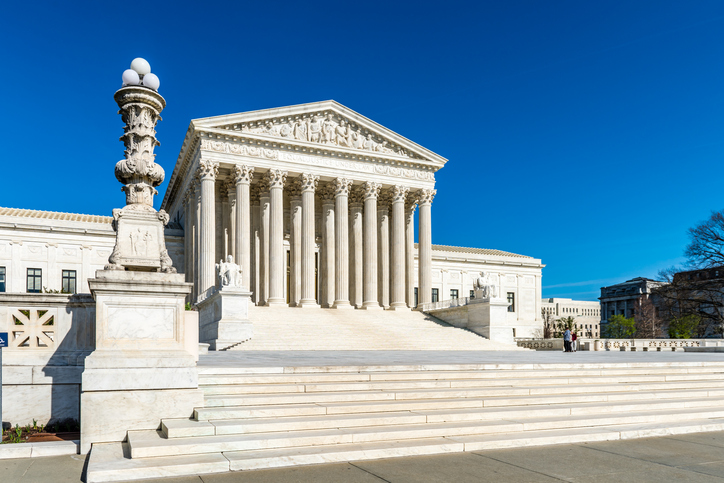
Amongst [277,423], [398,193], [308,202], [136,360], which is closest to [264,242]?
[308,202]

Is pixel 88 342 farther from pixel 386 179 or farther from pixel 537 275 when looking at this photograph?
pixel 537 275

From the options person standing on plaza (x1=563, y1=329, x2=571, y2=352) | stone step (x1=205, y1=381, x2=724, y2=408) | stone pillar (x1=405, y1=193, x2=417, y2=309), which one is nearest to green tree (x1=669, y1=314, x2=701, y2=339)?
stone pillar (x1=405, y1=193, x2=417, y2=309)

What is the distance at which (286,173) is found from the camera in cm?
4631

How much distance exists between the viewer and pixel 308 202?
4666 cm

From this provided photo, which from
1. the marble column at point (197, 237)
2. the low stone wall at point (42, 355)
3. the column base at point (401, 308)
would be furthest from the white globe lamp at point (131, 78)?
the column base at point (401, 308)

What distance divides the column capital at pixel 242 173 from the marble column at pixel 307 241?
4.49 meters

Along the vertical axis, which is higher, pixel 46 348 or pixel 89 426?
pixel 46 348

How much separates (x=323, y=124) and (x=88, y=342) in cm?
3993

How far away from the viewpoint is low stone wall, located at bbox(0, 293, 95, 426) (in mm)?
9922

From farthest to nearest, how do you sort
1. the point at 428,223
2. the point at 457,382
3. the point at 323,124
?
the point at 428,223, the point at 323,124, the point at 457,382

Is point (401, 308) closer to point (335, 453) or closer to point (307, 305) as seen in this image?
point (307, 305)

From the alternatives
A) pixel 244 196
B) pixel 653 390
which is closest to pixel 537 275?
pixel 244 196

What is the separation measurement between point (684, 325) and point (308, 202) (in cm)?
4631

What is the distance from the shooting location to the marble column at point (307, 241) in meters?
45.5
